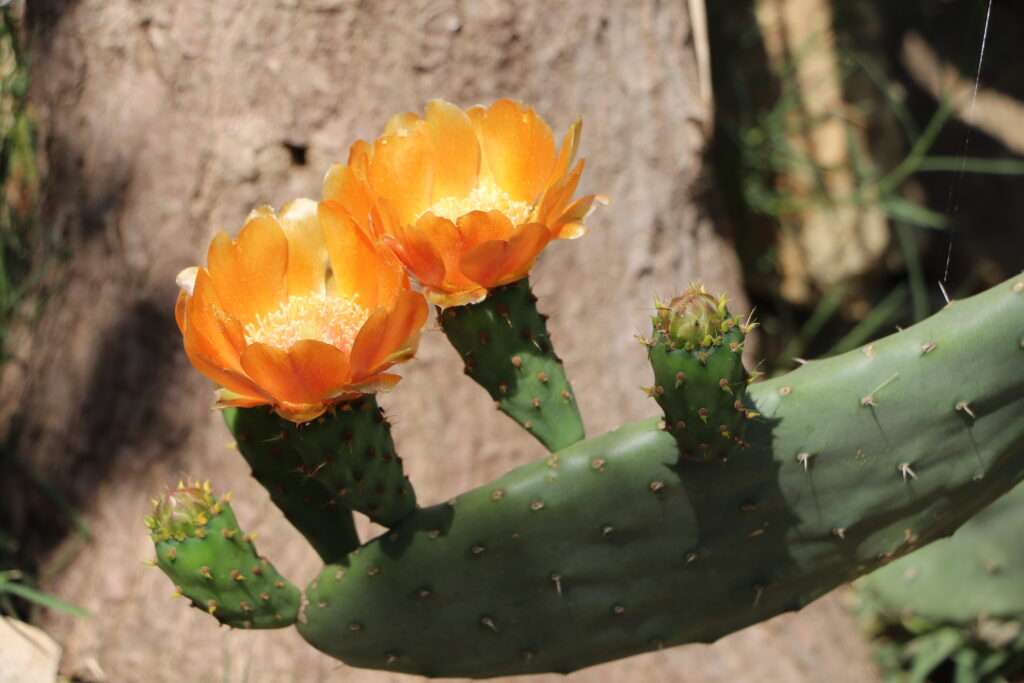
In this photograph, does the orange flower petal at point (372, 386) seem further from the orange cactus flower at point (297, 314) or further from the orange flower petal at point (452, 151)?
the orange flower petal at point (452, 151)

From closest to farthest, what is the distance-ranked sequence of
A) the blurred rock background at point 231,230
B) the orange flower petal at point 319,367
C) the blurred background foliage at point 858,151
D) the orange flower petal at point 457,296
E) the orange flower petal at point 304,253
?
the orange flower petal at point 319,367 → the orange flower petal at point 457,296 → the orange flower petal at point 304,253 → the blurred rock background at point 231,230 → the blurred background foliage at point 858,151

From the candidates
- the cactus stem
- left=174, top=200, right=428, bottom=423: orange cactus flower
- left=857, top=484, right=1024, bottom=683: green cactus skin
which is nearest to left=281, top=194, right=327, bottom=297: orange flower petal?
left=174, top=200, right=428, bottom=423: orange cactus flower

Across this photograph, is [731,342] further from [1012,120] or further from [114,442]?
[1012,120]

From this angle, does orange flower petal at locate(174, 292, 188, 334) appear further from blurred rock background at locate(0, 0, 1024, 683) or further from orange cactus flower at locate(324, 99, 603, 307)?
blurred rock background at locate(0, 0, 1024, 683)

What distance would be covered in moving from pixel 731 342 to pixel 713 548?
1.06 ft

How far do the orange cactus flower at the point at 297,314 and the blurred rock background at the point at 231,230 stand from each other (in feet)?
3.33

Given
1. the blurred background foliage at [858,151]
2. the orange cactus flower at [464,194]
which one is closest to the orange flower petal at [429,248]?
the orange cactus flower at [464,194]

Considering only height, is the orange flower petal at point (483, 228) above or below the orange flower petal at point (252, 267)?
above

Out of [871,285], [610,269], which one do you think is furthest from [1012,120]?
[610,269]

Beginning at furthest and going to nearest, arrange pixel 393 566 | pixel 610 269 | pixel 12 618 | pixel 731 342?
1. pixel 610 269
2. pixel 12 618
3. pixel 393 566
4. pixel 731 342

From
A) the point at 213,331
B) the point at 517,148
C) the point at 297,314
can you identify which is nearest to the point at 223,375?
the point at 213,331

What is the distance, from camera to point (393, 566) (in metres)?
1.32

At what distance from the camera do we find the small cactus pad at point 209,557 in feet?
4.02

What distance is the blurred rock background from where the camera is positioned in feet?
7.44
